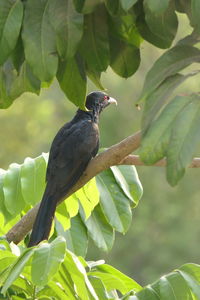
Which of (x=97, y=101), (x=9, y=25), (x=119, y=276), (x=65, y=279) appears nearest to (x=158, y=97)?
(x=9, y=25)

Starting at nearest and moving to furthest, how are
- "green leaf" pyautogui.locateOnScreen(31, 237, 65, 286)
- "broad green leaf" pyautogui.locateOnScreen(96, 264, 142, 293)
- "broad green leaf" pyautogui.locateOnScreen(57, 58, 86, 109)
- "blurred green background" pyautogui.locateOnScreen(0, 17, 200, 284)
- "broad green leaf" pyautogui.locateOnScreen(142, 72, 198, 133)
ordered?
"broad green leaf" pyautogui.locateOnScreen(142, 72, 198, 133)
"green leaf" pyautogui.locateOnScreen(31, 237, 65, 286)
"broad green leaf" pyautogui.locateOnScreen(57, 58, 86, 109)
"broad green leaf" pyautogui.locateOnScreen(96, 264, 142, 293)
"blurred green background" pyautogui.locateOnScreen(0, 17, 200, 284)

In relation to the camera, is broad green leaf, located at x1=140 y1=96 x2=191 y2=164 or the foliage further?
the foliage

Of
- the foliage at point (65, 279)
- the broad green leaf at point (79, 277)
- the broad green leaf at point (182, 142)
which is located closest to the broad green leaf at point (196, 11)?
the broad green leaf at point (182, 142)

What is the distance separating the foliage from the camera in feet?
8.73

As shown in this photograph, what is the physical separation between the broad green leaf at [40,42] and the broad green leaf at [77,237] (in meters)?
1.48

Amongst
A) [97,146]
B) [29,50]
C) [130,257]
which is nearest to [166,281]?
[29,50]

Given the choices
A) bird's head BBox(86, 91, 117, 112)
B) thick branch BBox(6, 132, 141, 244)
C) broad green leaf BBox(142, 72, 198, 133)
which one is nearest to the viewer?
broad green leaf BBox(142, 72, 198, 133)

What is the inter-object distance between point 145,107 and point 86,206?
173cm

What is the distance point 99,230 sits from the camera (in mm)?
3971

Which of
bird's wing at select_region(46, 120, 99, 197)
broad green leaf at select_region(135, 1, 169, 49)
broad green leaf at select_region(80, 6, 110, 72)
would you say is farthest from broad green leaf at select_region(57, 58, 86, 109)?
bird's wing at select_region(46, 120, 99, 197)

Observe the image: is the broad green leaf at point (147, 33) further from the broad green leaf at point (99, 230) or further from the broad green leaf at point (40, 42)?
the broad green leaf at point (99, 230)

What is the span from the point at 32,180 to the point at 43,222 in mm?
183

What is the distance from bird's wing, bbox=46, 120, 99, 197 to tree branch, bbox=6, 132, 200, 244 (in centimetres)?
55

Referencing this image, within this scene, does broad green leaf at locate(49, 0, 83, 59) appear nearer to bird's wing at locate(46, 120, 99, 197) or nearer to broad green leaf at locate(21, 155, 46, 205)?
broad green leaf at locate(21, 155, 46, 205)
